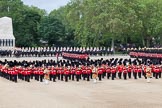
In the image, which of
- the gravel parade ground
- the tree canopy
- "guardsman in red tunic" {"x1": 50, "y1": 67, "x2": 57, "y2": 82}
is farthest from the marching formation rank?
the tree canopy

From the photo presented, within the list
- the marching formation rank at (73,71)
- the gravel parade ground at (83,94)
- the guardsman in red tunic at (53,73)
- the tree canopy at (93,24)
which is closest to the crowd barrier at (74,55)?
the tree canopy at (93,24)

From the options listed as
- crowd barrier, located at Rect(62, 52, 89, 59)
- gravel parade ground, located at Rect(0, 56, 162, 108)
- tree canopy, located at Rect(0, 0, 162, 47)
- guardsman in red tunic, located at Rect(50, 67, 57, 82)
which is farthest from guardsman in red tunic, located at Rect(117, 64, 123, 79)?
tree canopy, located at Rect(0, 0, 162, 47)

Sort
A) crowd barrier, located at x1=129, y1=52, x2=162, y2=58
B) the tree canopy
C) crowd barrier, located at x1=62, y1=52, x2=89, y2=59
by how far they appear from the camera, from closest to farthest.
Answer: crowd barrier, located at x1=129, y1=52, x2=162, y2=58 → crowd barrier, located at x1=62, y1=52, x2=89, y2=59 → the tree canopy

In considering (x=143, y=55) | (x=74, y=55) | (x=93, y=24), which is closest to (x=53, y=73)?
(x=74, y=55)

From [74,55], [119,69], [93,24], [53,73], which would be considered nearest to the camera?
[53,73]

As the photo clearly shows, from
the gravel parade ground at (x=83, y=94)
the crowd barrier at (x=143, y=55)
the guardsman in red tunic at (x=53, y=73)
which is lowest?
the gravel parade ground at (x=83, y=94)

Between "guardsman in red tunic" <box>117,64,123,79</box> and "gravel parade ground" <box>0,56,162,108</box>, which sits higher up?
"guardsman in red tunic" <box>117,64,123,79</box>

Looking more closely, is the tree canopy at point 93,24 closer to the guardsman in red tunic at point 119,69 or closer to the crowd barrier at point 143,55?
the crowd barrier at point 143,55

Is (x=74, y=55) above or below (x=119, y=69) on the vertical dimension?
above

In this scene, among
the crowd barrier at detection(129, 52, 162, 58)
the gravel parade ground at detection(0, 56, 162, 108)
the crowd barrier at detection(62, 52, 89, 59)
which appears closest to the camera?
the gravel parade ground at detection(0, 56, 162, 108)

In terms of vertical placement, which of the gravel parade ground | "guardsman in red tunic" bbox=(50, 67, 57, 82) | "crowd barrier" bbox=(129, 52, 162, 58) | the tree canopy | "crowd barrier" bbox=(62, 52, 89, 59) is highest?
the tree canopy

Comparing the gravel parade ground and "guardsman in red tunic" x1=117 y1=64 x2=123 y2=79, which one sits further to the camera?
"guardsman in red tunic" x1=117 y1=64 x2=123 y2=79

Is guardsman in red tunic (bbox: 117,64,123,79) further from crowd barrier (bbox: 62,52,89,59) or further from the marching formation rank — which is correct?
crowd barrier (bbox: 62,52,89,59)

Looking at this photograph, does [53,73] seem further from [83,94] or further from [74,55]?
[74,55]
